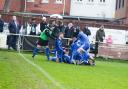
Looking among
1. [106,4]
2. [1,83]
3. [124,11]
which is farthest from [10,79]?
[106,4]

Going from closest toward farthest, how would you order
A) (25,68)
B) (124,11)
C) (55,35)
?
(25,68)
(55,35)
(124,11)

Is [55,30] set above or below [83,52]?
above

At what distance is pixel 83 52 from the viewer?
27.5 meters

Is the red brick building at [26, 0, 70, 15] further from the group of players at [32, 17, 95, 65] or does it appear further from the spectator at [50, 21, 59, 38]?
the group of players at [32, 17, 95, 65]

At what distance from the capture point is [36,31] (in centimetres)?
3666

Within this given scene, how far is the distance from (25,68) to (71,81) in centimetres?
439

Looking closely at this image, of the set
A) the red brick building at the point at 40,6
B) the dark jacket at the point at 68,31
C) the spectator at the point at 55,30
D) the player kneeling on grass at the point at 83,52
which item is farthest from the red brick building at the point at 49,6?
the player kneeling on grass at the point at 83,52

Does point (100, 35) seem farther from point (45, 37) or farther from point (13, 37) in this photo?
point (45, 37)

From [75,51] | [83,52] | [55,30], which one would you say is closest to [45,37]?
[75,51]

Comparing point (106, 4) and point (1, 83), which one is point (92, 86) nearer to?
point (1, 83)

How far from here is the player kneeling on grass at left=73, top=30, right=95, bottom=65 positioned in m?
27.6

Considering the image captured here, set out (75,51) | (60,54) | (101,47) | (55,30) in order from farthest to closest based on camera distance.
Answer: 1. (101,47)
2. (55,30)
3. (60,54)
4. (75,51)

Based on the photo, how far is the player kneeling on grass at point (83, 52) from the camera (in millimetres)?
27578

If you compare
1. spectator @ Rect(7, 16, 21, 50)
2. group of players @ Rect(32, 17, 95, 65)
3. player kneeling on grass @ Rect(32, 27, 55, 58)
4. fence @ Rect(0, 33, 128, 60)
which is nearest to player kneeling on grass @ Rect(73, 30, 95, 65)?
group of players @ Rect(32, 17, 95, 65)
